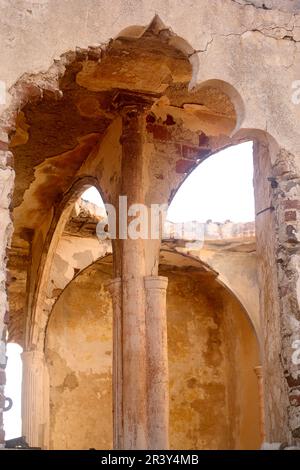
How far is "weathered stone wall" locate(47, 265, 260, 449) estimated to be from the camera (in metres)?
13.3

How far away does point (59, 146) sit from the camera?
9.62 metres

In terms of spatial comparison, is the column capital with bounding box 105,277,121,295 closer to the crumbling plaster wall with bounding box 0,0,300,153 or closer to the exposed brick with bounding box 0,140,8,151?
the crumbling plaster wall with bounding box 0,0,300,153

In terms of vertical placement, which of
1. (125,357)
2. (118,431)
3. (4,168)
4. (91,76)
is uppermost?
(91,76)

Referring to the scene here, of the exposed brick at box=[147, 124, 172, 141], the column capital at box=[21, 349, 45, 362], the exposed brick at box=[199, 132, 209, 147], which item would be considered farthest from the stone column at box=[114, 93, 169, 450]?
the column capital at box=[21, 349, 45, 362]

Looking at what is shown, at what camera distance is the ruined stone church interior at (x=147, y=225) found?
5434 millimetres

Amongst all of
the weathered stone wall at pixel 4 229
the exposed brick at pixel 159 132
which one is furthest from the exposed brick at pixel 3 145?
the exposed brick at pixel 159 132

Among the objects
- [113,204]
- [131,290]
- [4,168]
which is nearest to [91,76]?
[113,204]

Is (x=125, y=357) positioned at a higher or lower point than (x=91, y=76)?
lower

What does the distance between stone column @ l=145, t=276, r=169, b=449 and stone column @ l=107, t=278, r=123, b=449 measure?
267 mm

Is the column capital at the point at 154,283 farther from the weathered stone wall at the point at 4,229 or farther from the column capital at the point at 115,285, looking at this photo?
the weathered stone wall at the point at 4,229

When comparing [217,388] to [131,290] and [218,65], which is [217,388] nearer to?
[131,290]

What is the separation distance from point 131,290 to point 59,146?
8.34ft

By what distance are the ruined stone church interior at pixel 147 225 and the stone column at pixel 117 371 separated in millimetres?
17

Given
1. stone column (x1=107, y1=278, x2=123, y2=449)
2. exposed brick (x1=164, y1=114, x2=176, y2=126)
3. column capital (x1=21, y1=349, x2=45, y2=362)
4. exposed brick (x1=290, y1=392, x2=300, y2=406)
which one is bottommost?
exposed brick (x1=290, y1=392, x2=300, y2=406)
